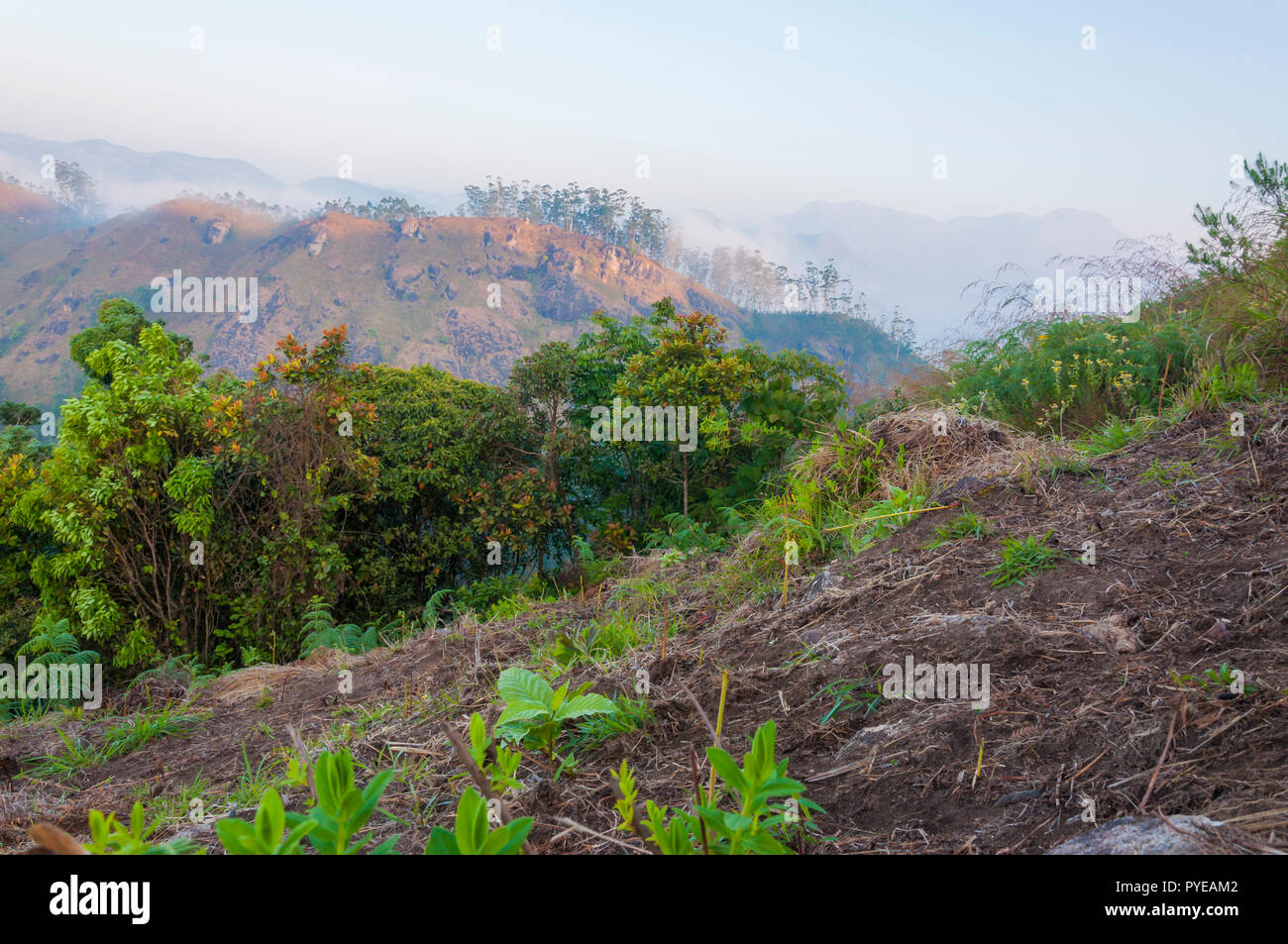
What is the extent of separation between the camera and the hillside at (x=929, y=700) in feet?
5.06

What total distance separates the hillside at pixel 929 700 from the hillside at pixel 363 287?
6262 centimetres

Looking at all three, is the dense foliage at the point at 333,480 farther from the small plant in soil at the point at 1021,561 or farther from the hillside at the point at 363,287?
the hillside at the point at 363,287

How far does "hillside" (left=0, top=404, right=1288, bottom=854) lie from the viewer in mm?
A: 1541

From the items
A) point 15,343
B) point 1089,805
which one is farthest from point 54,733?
point 15,343

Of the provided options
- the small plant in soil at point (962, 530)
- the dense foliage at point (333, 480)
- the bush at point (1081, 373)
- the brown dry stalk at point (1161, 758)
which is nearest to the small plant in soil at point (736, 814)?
the brown dry stalk at point (1161, 758)

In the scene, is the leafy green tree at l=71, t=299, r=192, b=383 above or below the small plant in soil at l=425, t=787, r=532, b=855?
above

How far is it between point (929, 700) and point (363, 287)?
Answer: 8676cm

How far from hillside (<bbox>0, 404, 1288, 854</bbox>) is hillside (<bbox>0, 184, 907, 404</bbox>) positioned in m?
62.6

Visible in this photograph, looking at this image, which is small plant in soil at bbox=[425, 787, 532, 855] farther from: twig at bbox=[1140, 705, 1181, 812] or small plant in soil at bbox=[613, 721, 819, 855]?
twig at bbox=[1140, 705, 1181, 812]

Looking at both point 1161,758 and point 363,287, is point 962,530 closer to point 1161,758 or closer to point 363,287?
point 1161,758

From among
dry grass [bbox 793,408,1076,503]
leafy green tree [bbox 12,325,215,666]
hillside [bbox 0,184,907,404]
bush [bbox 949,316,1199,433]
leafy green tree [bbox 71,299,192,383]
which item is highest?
hillside [bbox 0,184,907,404]

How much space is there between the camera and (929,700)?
208 cm

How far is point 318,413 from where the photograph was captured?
862cm

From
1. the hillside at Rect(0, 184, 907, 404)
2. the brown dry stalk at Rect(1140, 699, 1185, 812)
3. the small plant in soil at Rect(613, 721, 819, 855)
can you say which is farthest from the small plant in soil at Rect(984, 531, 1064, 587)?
the hillside at Rect(0, 184, 907, 404)
